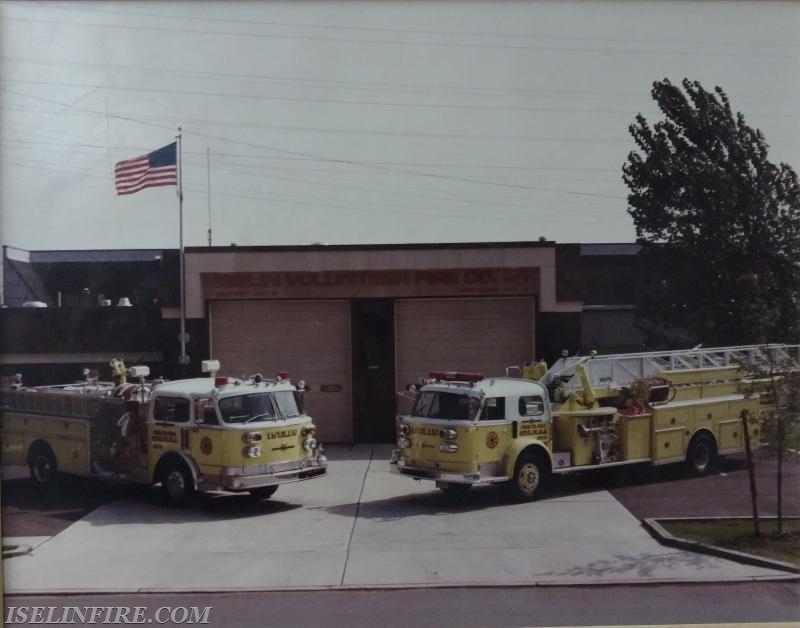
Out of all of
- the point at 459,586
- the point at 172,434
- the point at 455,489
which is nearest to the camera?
the point at 459,586

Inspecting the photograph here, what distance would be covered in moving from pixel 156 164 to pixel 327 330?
A: 6.48m

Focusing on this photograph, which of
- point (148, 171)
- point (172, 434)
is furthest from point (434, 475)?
point (148, 171)

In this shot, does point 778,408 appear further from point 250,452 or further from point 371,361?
point 371,361

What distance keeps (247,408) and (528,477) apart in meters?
4.93

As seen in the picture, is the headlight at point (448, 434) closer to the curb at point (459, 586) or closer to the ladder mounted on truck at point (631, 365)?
the ladder mounted on truck at point (631, 365)

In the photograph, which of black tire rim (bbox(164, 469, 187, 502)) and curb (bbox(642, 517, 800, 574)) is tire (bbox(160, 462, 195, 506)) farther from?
curb (bbox(642, 517, 800, 574))

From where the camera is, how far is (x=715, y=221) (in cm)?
1564

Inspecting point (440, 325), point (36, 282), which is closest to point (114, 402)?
point (36, 282)

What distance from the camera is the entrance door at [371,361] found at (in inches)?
801

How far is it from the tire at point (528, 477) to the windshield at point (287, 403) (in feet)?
13.0

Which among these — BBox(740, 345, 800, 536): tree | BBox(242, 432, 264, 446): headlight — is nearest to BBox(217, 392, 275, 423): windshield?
BBox(242, 432, 264, 446): headlight

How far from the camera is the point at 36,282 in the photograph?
17016 mm

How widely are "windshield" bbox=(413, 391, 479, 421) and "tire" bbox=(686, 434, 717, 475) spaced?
4.94 metres

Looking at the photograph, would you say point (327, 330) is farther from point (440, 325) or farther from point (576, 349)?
point (576, 349)
